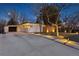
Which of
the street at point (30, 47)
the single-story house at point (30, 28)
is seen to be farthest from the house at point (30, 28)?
the street at point (30, 47)

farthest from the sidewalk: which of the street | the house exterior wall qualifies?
the house exterior wall

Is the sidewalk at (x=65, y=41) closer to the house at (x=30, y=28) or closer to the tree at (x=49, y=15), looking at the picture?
the house at (x=30, y=28)

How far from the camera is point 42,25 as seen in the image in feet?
25.7

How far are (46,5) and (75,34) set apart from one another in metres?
0.74

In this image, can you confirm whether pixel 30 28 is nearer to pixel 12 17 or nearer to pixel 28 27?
pixel 28 27

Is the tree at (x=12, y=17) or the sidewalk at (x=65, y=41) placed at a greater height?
the tree at (x=12, y=17)

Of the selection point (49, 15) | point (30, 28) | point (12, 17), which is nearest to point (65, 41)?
point (49, 15)

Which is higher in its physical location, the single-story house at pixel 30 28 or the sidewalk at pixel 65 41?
the single-story house at pixel 30 28

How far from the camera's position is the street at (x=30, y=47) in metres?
7.68

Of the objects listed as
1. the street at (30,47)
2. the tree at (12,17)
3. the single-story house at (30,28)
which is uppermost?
the tree at (12,17)

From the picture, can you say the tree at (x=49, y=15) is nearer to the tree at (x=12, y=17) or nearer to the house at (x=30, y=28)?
the house at (x=30, y=28)

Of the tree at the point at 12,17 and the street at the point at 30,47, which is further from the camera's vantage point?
the tree at the point at 12,17

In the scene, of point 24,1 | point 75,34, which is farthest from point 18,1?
point 75,34

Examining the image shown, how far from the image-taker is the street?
768 cm
